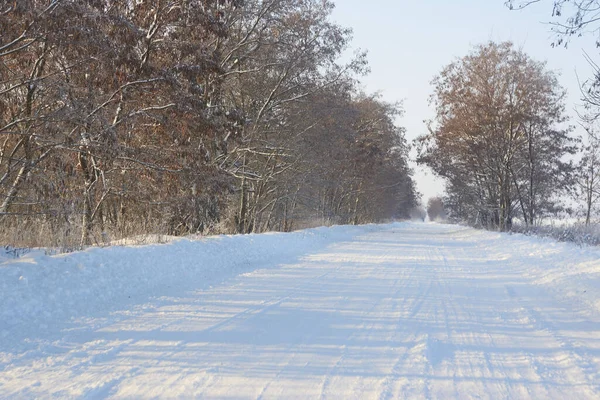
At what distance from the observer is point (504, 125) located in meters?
30.3

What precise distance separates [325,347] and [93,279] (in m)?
3.94

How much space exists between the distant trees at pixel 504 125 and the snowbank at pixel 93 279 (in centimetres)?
2394

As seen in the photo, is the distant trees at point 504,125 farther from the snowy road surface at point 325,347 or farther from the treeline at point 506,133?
the snowy road surface at point 325,347

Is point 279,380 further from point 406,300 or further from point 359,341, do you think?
point 406,300

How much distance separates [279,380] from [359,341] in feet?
4.70

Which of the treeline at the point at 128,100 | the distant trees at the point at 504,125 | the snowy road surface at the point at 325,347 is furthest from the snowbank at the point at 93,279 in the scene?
the distant trees at the point at 504,125

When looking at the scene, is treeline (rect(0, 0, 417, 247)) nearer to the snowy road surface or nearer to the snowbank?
the snowbank

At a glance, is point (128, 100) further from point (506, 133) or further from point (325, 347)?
point (506, 133)

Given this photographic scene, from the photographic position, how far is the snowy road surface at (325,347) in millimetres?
3809

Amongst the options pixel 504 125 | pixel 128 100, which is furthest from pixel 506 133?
pixel 128 100

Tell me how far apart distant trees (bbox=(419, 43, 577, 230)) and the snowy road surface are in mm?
23634

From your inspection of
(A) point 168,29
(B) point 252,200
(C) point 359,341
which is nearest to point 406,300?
(C) point 359,341

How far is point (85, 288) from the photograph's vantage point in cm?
657

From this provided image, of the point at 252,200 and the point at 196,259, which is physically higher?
the point at 252,200
